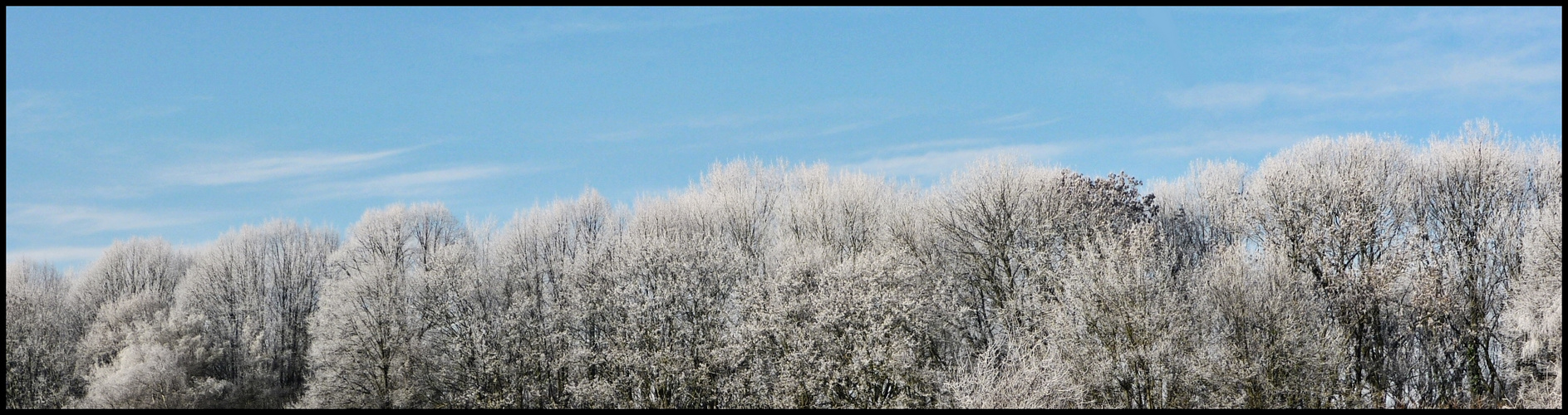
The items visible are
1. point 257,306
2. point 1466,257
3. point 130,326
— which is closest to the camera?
point 1466,257

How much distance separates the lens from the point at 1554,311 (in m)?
33.2

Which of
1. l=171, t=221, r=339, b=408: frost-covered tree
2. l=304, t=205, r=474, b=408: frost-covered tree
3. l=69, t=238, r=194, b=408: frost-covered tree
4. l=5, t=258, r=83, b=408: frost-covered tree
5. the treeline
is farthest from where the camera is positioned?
l=171, t=221, r=339, b=408: frost-covered tree

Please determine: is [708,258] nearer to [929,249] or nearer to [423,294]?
[929,249]

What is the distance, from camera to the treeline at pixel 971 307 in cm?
3372

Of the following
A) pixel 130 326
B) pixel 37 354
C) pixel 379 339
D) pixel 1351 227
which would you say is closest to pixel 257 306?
pixel 130 326

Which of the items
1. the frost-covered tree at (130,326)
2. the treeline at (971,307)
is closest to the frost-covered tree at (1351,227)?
the treeline at (971,307)

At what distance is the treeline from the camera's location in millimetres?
33719

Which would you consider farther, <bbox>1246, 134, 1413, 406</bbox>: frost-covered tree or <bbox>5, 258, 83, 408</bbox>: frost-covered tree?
<bbox>5, 258, 83, 408</bbox>: frost-covered tree

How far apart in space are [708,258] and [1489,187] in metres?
27.7

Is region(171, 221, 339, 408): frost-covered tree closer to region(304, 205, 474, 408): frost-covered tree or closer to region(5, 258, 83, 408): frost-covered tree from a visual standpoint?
region(5, 258, 83, 408): frost-covered tree

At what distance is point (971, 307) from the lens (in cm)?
4119

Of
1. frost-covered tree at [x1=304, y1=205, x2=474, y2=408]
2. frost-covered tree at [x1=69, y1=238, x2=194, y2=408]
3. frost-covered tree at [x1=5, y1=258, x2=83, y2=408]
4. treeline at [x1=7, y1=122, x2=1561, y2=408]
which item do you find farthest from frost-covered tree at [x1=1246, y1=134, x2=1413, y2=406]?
frost-covered tree at [x1=5, y1=258, x2=83, y2=408]

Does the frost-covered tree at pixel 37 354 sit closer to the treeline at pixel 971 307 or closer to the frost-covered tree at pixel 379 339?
the treeline at pixel 971 307

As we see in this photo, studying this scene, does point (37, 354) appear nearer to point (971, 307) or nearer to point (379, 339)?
point (379, 339)
